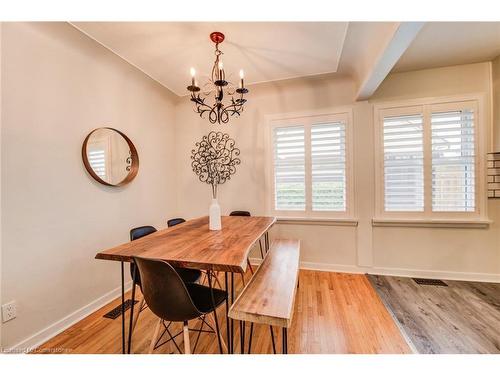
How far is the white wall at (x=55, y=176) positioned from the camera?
1.46 m

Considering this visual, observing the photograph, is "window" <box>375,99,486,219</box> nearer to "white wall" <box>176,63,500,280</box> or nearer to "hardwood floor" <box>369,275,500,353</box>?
"white wall" <box>176,63,500,280</box>

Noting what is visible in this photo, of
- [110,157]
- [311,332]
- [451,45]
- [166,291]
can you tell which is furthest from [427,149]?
[110,157]

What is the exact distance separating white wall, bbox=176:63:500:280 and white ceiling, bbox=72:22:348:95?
0.42 m

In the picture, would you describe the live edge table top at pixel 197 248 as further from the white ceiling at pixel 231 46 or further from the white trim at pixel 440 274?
the white trim at pixel 440 274

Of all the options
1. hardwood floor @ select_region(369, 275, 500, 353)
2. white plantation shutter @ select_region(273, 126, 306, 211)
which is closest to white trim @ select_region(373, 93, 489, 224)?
hardwood floor @ select_region(369, 275, 500, 353)

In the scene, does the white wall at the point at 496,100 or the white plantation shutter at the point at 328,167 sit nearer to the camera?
the white wall at the point at 496,100

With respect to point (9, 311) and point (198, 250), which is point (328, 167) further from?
point (9, 311)

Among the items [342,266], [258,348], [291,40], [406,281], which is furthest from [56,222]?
[406,281]

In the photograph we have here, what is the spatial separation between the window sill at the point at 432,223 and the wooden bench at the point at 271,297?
1502 mm

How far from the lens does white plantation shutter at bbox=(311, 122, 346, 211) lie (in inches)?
109

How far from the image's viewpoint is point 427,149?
250 centimetres

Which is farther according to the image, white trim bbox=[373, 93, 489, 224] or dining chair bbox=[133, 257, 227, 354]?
white trim bbox=[373, 93, 489, 224]

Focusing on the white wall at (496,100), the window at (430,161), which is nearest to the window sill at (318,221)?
the window at (430,161)

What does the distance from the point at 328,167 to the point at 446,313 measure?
184cm
